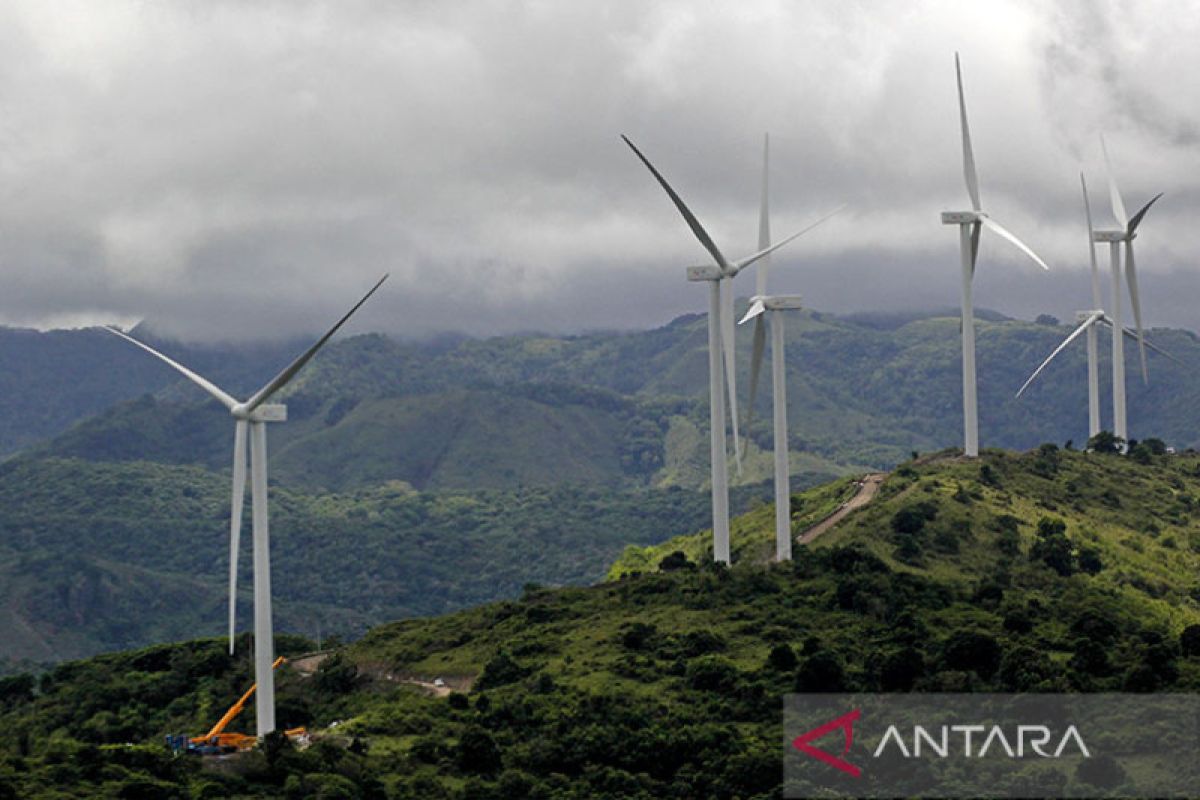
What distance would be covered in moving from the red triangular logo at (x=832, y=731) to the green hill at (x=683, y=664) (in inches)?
98.4

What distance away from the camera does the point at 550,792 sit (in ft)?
354

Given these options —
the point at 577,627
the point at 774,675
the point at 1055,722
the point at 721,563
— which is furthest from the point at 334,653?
the point at 1055,722

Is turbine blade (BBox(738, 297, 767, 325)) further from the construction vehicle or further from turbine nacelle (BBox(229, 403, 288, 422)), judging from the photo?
the construction vehicle

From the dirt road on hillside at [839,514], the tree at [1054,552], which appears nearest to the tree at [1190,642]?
the tree at [1054,552]

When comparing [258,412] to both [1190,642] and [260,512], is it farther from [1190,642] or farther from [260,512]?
[1190,642]

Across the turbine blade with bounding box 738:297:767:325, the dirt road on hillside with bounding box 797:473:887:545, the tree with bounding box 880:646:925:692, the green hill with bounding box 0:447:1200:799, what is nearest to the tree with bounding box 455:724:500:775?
the green hill with bounding box 0:447:1200:799

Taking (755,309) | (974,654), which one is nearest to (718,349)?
(755,309)

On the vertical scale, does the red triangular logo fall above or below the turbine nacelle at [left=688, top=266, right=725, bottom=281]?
below

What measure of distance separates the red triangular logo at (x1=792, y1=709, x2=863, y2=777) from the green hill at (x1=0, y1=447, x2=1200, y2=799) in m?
2.50

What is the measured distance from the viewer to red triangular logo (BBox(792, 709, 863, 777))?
10494 centimetres

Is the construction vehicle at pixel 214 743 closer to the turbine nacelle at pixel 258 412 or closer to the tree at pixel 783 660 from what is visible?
the turbine nacelle at pixel 258 412

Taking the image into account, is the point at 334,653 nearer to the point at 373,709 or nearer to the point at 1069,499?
the point at 373,709

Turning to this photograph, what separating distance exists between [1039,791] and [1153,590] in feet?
263

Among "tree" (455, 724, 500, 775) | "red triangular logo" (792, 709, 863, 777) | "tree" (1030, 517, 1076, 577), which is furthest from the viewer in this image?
"tree" (1030, 517, 1076, 577)
